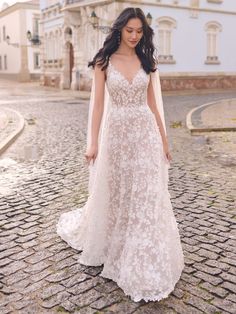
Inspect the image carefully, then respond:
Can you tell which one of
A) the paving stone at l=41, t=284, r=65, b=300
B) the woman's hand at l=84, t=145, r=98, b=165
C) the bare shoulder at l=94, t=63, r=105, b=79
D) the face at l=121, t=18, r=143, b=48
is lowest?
the paving stone at l=41, t=284, r=65, b=300

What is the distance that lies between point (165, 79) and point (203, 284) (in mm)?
22056

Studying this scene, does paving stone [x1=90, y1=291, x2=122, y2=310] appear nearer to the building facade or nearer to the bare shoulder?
the bare shoulder

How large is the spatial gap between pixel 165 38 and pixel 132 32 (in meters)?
21.9

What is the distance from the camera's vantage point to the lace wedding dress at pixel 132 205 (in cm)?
310

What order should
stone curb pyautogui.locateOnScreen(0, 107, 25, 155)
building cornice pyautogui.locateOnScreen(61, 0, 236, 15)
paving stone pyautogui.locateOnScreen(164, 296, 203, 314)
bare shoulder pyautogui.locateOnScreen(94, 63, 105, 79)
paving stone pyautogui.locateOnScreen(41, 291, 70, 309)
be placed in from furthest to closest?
building cornice pyautogui.locateOnScreen(61, 0, 236, 15) < stone curb pyautogui.locateOnScreen(0, 107, 25, 155) < bare shoulder pyautogui.locateOnScreen(94, 63, 105, 79) < paving stone pyautogui.locateOnScreen(41, 291, 70, 309) < paving stone pyautogui.locateOnScreen(164, 296, 203, 314)

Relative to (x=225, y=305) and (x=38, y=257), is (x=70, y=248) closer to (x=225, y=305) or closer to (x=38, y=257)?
(x=38, y=257)

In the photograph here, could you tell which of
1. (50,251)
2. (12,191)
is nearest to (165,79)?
(12,191)

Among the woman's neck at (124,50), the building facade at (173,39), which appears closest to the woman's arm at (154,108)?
the woman's neck at (124,50)

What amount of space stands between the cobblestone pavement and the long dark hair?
5.76 feet

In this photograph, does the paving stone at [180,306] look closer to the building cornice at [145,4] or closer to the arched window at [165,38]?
the building cornice at [145,4]

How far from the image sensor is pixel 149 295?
10.0ft

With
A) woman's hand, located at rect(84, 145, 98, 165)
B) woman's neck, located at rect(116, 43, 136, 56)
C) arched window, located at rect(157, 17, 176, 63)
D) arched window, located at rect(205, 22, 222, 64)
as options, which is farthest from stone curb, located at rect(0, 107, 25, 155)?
arched window, located at rect(205, 22, 222, 64)

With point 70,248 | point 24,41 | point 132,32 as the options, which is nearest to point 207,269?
point 70,248

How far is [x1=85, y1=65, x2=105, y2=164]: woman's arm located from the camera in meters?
3.32
